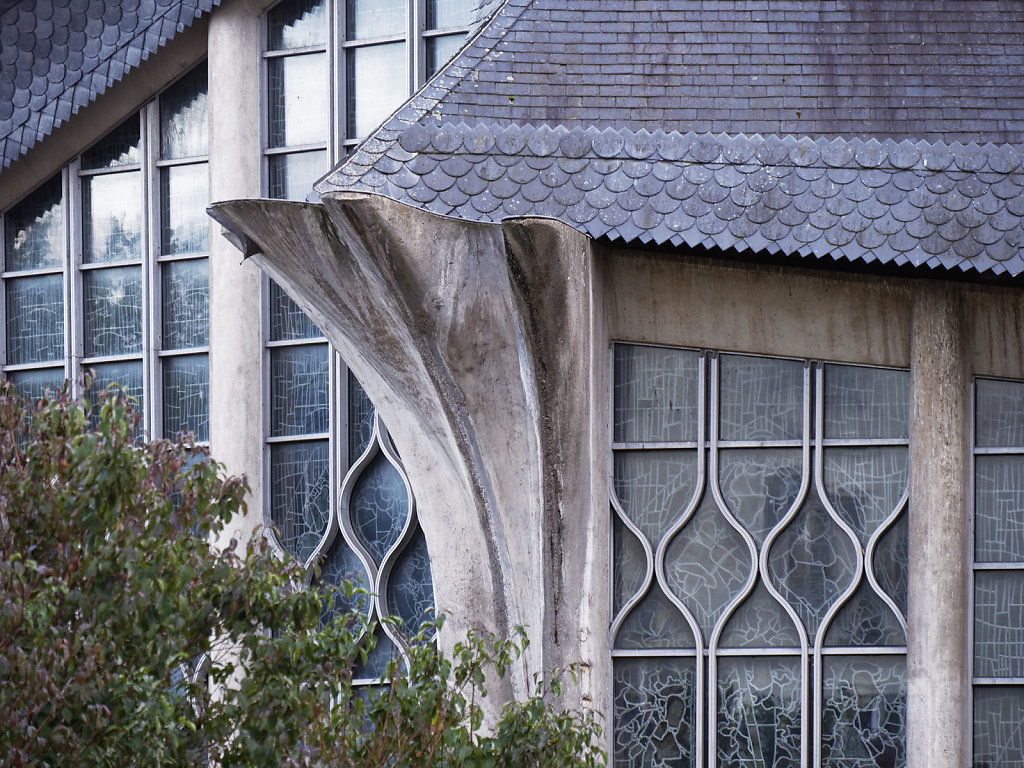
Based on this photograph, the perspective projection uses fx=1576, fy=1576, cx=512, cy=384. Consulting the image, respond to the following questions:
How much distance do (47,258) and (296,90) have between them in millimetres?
2658

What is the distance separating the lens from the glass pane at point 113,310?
13227mm

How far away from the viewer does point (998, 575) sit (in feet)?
33.9

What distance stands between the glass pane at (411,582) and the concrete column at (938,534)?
145 inches

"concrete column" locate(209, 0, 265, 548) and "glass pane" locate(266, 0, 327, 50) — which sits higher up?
"glass pane" locate(266, 0, 327, 50)

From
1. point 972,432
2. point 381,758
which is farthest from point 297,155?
point 381,758

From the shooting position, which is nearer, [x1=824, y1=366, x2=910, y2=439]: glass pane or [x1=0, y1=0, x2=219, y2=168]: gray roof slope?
[x1=824, y1=366, x2=910, y2=439]: glass pane

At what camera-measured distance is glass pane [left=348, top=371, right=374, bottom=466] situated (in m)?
12.3

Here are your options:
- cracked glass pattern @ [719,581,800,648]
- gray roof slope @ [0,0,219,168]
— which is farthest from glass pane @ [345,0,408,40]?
cracked glass pattern @ [719,581,800,648]

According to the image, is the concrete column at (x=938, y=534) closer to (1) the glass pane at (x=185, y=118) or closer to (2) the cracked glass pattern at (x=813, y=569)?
(2) the cracked glass pattern at (x=813, y=569)

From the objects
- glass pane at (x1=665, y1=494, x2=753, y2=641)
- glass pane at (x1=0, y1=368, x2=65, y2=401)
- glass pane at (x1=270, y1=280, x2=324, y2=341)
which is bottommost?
glass pane at (x1=665, y1=494, x2=753, y2=641)

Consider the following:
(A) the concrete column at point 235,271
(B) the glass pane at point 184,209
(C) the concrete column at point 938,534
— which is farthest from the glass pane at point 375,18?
(C) the concrete column at point 938,534

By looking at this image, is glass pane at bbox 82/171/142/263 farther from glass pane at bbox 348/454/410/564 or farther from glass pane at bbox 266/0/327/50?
glass pane at bbox 348/454/410/564

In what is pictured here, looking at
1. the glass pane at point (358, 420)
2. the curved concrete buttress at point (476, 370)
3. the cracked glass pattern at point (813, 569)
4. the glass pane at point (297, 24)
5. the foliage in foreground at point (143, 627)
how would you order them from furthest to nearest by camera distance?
the glass pane at point (297, 24)
the glass pane at point (358, 420)
the cracked glass pattern at point (813, 569)
the curved concrete buttress at point (476, 370)
the foliage in foreground at point (143, 627)

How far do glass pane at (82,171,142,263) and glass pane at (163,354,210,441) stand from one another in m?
1.02
